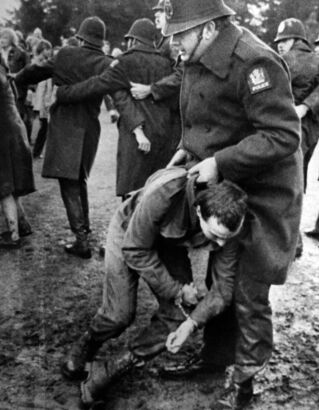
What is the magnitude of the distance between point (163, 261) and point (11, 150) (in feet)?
8.31

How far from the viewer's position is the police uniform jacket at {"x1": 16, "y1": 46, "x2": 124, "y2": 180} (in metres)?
4.77

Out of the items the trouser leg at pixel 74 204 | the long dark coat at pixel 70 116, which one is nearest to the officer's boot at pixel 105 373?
the trouser leg at pixel 74 204

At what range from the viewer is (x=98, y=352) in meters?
3.48

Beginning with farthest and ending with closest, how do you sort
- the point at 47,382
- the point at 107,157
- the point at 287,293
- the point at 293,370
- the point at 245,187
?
1. the point at 107,157
2. the point at 287,293
3. the point at 293,370
4. the point at 47,382
5. the point at 245,187

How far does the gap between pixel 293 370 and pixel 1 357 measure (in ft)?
5.99

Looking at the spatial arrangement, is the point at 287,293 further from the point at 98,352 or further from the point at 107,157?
the point at 107,157

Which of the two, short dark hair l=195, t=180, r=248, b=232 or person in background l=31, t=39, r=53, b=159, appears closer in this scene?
short dark hair l=195, t=180, r=248, b=232

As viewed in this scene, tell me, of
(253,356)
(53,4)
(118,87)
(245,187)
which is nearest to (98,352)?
(253,356)

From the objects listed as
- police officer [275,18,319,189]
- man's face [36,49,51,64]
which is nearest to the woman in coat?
man's face [36,49,51,64]

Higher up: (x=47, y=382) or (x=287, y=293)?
(x=47, y=382)

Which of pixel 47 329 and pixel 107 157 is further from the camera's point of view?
pixel 107 157

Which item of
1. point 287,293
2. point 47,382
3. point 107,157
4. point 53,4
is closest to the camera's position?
point 47,382

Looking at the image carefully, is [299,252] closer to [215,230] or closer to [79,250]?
[79,250]

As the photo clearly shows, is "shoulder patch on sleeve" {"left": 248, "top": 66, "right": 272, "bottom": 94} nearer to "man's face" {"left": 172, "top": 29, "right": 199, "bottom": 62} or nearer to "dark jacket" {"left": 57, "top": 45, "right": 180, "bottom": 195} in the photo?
"man's face" {"left": 172, "top": 29, "right": 199, "bottom": 62}
